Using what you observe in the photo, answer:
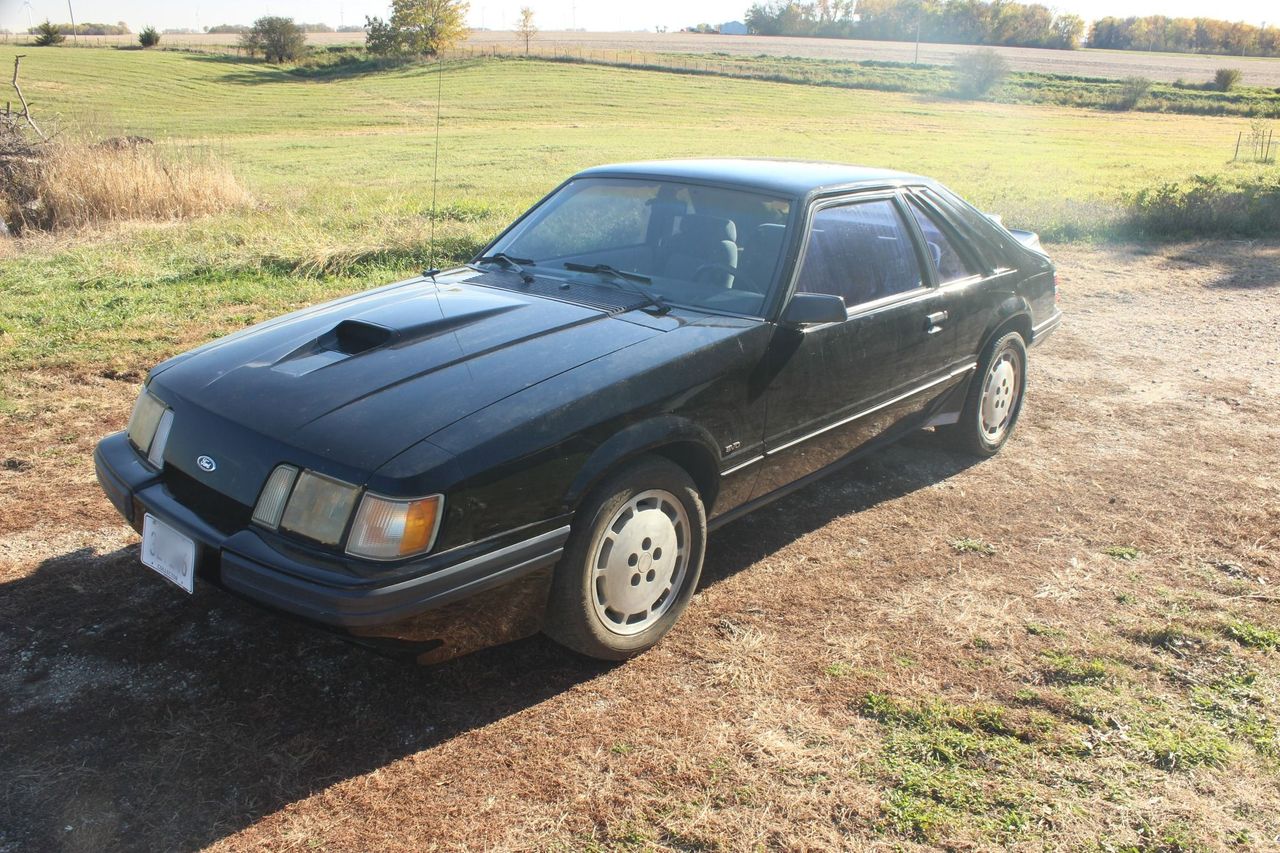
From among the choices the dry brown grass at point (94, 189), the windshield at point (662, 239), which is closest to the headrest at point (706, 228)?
the windshield at point (662, 239)

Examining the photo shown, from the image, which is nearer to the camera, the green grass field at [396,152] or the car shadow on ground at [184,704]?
the car shadow on ground at [184,704]

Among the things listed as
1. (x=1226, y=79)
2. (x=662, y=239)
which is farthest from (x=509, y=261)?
(x=1226, y=79)

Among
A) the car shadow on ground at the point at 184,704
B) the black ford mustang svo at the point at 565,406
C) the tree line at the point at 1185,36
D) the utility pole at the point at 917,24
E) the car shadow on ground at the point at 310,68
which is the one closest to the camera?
the car shadow on ground at the point at 184,704

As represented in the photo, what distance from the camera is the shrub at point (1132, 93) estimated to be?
4953cm

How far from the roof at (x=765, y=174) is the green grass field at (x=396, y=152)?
383 centimetres

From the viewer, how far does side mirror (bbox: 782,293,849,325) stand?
3.31 metres

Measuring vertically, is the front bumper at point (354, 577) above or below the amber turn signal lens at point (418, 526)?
below

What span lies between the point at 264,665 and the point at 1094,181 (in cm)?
2143

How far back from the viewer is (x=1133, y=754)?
2682 millimetres

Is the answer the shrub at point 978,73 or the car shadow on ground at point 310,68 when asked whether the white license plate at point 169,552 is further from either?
the shrub at point 978,73

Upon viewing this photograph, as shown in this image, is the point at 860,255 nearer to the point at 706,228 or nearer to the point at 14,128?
the point at 706,228

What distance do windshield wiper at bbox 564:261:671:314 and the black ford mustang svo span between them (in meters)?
0.01

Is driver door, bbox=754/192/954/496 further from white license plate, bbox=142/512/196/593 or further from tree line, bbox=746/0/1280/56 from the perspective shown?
tree line, bbox=746/0/1280/56

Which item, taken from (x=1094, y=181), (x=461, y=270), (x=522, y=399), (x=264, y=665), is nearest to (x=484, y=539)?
(x=522, y=399)
